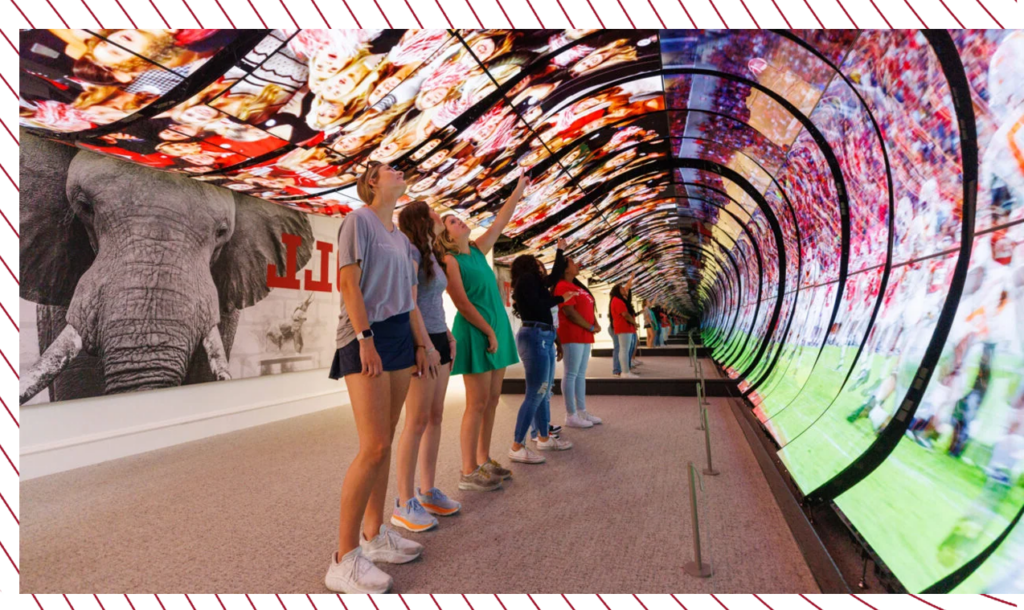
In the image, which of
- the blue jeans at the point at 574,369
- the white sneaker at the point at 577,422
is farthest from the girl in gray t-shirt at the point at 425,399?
the white sneaker at the point at 577,422

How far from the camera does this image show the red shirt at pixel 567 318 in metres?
5.39

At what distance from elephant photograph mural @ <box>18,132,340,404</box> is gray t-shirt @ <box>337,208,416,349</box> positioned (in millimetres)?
4339

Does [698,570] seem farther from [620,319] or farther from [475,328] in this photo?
[620,319]

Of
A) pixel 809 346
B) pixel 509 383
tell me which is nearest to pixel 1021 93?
pixel 809 346

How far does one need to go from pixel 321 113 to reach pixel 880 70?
4.29m

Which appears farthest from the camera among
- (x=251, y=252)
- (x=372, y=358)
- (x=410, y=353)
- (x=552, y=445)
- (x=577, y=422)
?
(x=251, y=252)

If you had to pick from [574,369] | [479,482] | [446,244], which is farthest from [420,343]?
→ [574,369]

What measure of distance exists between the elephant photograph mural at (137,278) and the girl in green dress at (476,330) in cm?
407

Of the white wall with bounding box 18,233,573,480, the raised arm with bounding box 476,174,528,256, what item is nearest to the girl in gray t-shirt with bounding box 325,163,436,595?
the raised arm with bounding box 476,174,528,256

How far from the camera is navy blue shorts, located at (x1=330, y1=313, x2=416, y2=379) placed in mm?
2242

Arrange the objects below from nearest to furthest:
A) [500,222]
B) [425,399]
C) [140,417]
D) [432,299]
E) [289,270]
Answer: [425,399], [432,299], [500,222], [140,417], [289,270]

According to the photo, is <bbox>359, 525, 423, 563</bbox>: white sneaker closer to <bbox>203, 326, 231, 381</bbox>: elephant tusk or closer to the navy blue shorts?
the navy blue shorts

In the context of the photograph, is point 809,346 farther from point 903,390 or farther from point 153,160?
point 153,160

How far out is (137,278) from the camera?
5.66 m
